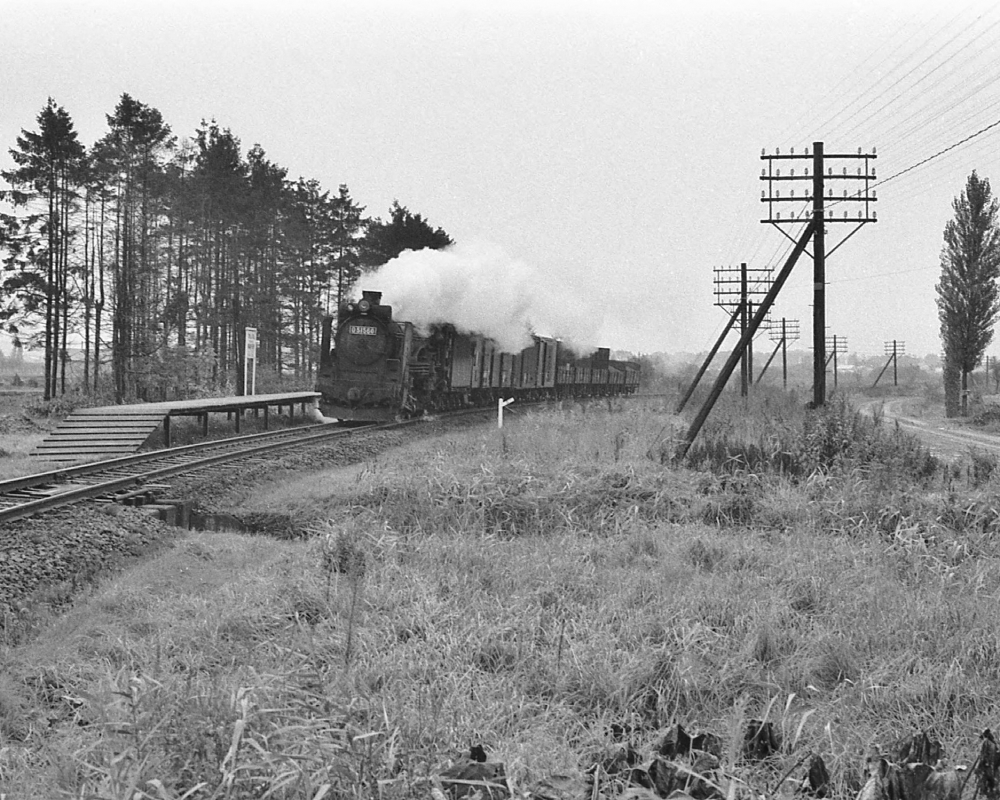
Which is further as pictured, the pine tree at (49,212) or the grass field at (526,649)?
the pine tree at (49,212)

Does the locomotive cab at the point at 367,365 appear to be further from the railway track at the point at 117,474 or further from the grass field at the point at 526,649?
the grass field at the point at 526,649

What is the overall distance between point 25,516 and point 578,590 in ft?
18.3

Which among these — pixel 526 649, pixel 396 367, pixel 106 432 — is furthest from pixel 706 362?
pixel 526 649

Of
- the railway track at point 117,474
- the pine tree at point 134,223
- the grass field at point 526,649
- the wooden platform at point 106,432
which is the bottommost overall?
the grass field at point 526,649

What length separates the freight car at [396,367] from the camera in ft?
61.1

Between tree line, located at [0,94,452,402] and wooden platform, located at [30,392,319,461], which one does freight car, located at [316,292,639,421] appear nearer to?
wooden platform, located at [30,392,319,461]

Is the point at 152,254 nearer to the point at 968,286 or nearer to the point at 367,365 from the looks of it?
the point at 367,365

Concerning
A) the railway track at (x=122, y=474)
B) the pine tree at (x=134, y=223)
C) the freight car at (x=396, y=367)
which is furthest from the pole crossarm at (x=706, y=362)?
the pine tree at (x=134, y=223)

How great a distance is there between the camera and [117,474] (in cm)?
1084

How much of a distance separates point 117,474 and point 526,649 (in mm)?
8079

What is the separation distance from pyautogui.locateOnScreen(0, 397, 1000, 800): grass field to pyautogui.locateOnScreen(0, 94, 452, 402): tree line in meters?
23.3

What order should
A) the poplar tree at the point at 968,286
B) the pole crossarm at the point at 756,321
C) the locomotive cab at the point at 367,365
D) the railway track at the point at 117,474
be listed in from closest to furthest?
the railway track at the point at 117,474 < the pole crossarm at the point at 756,321 < the locomotive cab at the point at 367,365 < the poplar tree at the point at 968,286

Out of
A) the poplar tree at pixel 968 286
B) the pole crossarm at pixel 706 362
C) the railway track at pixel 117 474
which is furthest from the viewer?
the poplar tree at pixel 968 286

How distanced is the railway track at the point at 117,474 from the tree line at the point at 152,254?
15.3 m
